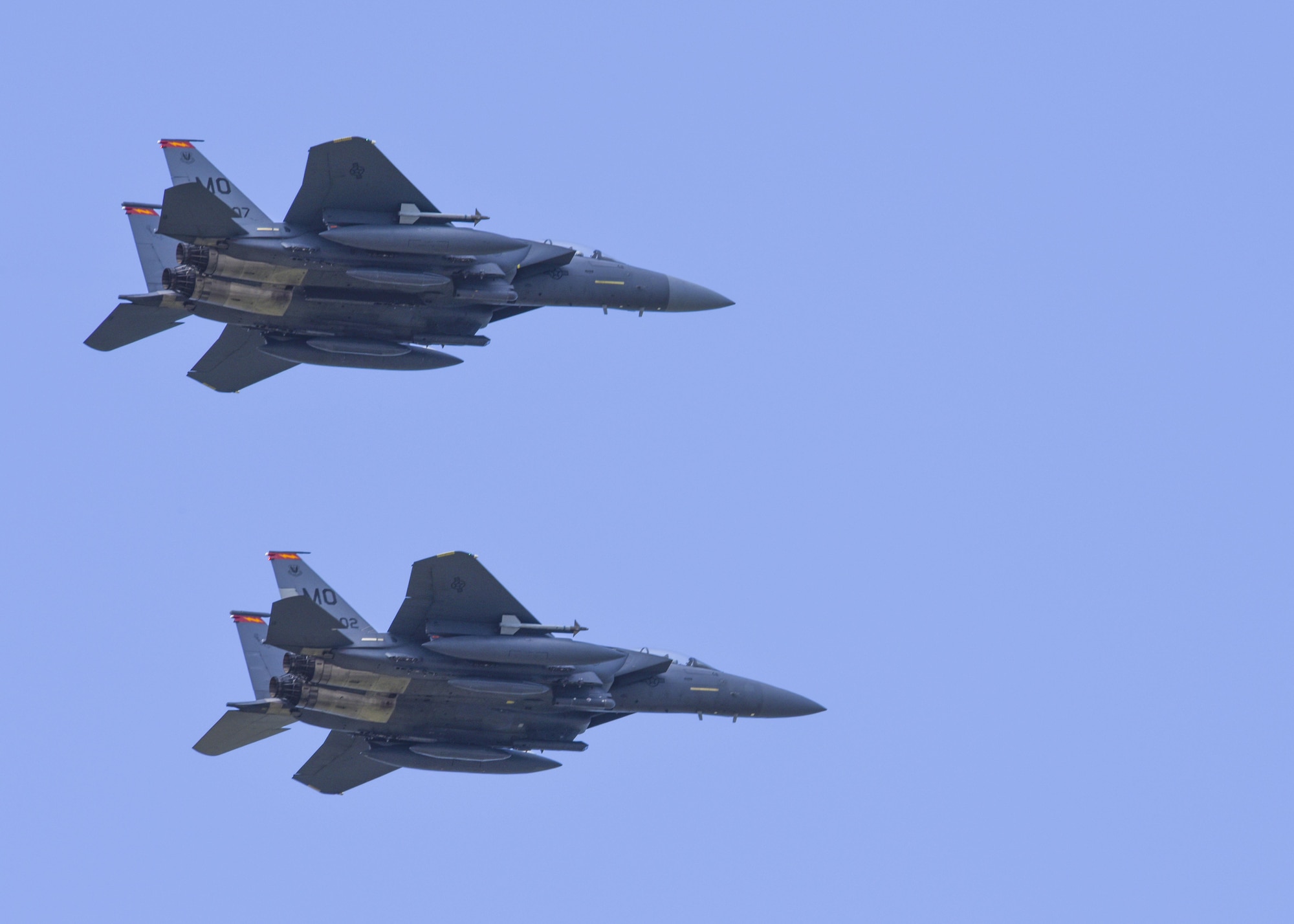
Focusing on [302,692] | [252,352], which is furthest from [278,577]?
[252,352]

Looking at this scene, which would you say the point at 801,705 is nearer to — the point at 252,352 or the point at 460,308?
the point at 460,308

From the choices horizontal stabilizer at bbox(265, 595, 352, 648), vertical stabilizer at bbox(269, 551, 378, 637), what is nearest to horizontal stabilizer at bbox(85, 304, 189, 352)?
vertical stabilizer at bbox(269, 551, 378, 637)

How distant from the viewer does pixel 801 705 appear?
1999 inches

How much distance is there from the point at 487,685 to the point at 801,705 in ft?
25.1

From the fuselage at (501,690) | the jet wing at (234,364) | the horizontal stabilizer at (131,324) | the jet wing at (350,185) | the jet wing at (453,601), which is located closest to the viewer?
the jet wing at (453,601)

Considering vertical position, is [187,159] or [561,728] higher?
[187,159]

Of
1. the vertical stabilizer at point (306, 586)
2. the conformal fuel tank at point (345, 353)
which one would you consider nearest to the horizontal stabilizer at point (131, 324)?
the conformal fuel tank at point (345, 353)

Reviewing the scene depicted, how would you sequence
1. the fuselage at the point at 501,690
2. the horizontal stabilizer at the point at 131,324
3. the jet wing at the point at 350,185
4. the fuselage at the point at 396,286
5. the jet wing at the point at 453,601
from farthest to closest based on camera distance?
the horizontal stabilizer at the point at 131,324 → the fuselage at the point at 396,286 → the jet wing at the point at 350,185 → the fuselage at the point at 501,690 → the jet wing at the point at 453,601

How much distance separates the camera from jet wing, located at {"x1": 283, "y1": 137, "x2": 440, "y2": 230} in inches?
1870

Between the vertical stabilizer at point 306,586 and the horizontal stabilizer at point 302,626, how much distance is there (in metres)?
1.59

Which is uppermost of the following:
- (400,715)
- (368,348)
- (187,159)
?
(187,159)

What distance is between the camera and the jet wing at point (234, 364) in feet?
171

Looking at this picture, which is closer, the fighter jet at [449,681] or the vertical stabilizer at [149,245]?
the fighter jet at [449,681]

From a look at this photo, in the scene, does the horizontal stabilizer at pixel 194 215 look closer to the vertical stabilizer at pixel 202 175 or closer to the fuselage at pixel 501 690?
the vertical stabilizer at pixel 202 175
